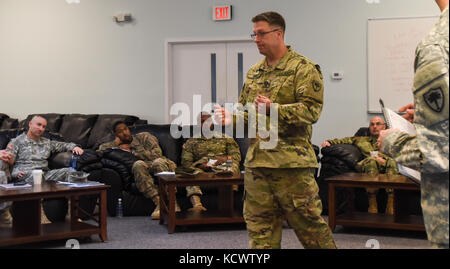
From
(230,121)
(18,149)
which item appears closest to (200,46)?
(18,149)

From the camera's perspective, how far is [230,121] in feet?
7.45

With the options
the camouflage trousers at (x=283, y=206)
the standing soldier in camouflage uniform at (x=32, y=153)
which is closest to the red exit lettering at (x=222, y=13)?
the standing soldier in camouflage uniform at (x=32, y=153)

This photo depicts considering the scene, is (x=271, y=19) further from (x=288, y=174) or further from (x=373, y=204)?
(x=373, y=204)

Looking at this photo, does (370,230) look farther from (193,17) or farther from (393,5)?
(193,17)

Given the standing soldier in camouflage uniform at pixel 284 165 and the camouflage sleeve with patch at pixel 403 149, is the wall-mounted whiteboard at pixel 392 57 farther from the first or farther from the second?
the camouflage sleeve with patch at pixel 403 149

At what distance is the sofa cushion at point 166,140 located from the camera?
5461 mm

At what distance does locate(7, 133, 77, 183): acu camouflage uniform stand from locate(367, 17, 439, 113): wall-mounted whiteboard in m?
3.60

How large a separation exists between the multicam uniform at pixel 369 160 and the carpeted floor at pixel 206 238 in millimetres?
646

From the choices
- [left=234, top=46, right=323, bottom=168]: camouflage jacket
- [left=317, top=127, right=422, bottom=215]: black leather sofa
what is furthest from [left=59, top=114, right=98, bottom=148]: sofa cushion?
[left=234, top=46, right=323, bottom=168]: camouflage jacket

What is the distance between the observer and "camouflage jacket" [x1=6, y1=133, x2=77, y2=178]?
4727mm

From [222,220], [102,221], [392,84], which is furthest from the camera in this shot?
[392,84]

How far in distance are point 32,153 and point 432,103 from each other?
4112 mm

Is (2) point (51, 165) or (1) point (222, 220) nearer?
(1) point (222, 220)

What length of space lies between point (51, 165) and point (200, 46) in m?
2.63
